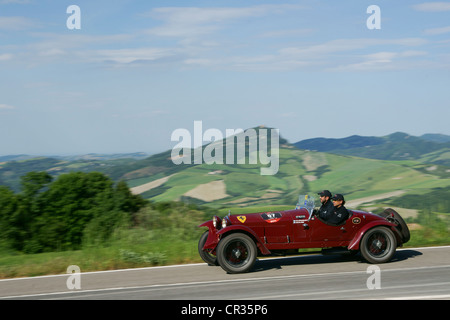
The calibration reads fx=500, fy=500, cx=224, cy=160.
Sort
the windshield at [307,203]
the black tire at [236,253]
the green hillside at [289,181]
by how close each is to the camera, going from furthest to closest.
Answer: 1. the green hillside at [289,181]
2. the windshield at [307,203]
3. the black tire at [236,253]

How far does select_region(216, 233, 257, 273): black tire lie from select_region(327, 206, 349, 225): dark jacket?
167 cm

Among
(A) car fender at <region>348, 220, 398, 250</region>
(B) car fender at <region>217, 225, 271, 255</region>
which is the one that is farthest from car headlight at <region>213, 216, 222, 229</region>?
(A) car fender at <region>348, 220, 398, 250</region>

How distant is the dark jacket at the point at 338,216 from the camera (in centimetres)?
989

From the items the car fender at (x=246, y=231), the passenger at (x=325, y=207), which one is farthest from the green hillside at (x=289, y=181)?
A: the car fender at (x=246, y=231)

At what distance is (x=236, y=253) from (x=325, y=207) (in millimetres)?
2046

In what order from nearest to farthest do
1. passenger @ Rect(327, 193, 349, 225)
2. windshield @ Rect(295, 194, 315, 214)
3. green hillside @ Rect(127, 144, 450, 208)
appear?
passenger @ Rect(327, 193, 349, 225) → windshield @ Rect(295, 194, 315, 214) → green hillside @ Rect(127, 144, 450, 208)

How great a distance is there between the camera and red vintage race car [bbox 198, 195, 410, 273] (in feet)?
31.4

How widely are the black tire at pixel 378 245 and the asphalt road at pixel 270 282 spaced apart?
24cm

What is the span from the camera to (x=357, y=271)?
30.1 ft

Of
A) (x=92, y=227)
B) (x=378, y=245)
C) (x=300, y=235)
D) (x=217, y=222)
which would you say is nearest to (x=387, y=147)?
(x=92, y=227)

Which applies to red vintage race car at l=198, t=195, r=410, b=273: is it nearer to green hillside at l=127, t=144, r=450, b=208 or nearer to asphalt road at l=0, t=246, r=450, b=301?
asphalt road at l=0, t=246, r=450, b=301

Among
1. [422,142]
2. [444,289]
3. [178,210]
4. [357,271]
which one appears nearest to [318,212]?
[357,271]

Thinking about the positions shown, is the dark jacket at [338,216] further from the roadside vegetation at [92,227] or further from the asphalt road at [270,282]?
the roadside vegetation at [92,227]

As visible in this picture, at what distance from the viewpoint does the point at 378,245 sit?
32.5ft
